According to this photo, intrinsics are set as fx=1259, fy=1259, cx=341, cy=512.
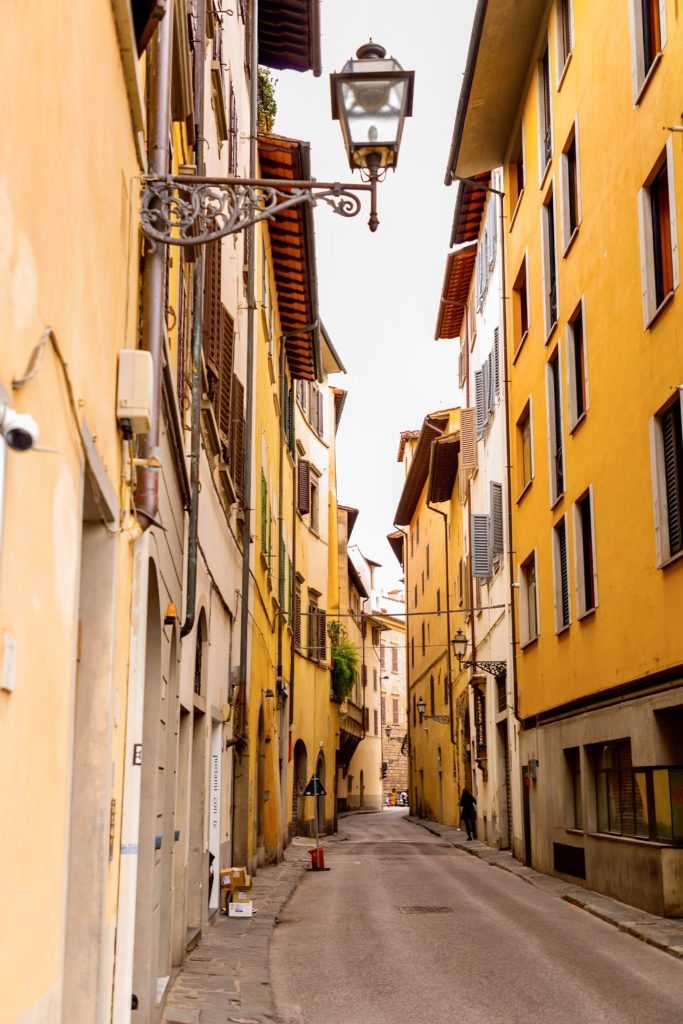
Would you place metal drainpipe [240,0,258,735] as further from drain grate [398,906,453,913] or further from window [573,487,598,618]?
window [573,487,598,618]

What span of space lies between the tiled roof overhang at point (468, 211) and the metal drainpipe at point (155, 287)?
71.6 ft

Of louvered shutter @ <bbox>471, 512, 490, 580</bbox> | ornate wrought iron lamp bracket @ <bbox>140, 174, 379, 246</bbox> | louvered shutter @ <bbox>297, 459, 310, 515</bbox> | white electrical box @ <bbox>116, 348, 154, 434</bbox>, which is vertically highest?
louvered shutter @ <bbox>297, 459, 310, 515</bbox>

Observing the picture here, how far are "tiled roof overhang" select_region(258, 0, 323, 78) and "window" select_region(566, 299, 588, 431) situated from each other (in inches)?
347

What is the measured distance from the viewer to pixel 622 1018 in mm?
8766

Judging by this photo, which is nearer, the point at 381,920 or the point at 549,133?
the point at 381,920

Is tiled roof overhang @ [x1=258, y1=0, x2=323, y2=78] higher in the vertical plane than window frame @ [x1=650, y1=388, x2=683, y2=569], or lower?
higher

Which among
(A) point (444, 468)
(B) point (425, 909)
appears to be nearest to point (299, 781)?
(A) point (444, 468)

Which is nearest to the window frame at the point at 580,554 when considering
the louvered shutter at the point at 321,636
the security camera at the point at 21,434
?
the security camera at the point at 21,434

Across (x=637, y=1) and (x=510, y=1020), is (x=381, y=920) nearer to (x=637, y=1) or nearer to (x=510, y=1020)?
(x=510, y=1020)

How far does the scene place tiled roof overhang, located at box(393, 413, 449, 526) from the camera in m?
43.3

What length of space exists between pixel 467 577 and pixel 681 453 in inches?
831

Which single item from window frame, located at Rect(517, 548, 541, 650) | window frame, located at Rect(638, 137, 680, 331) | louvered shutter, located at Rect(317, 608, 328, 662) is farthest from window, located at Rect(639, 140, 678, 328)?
louvered shutter, located at Rect(317, 608, 328, 662)

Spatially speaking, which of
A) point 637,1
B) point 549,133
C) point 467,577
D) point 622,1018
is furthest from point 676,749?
point 467,577

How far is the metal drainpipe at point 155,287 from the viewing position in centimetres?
698
